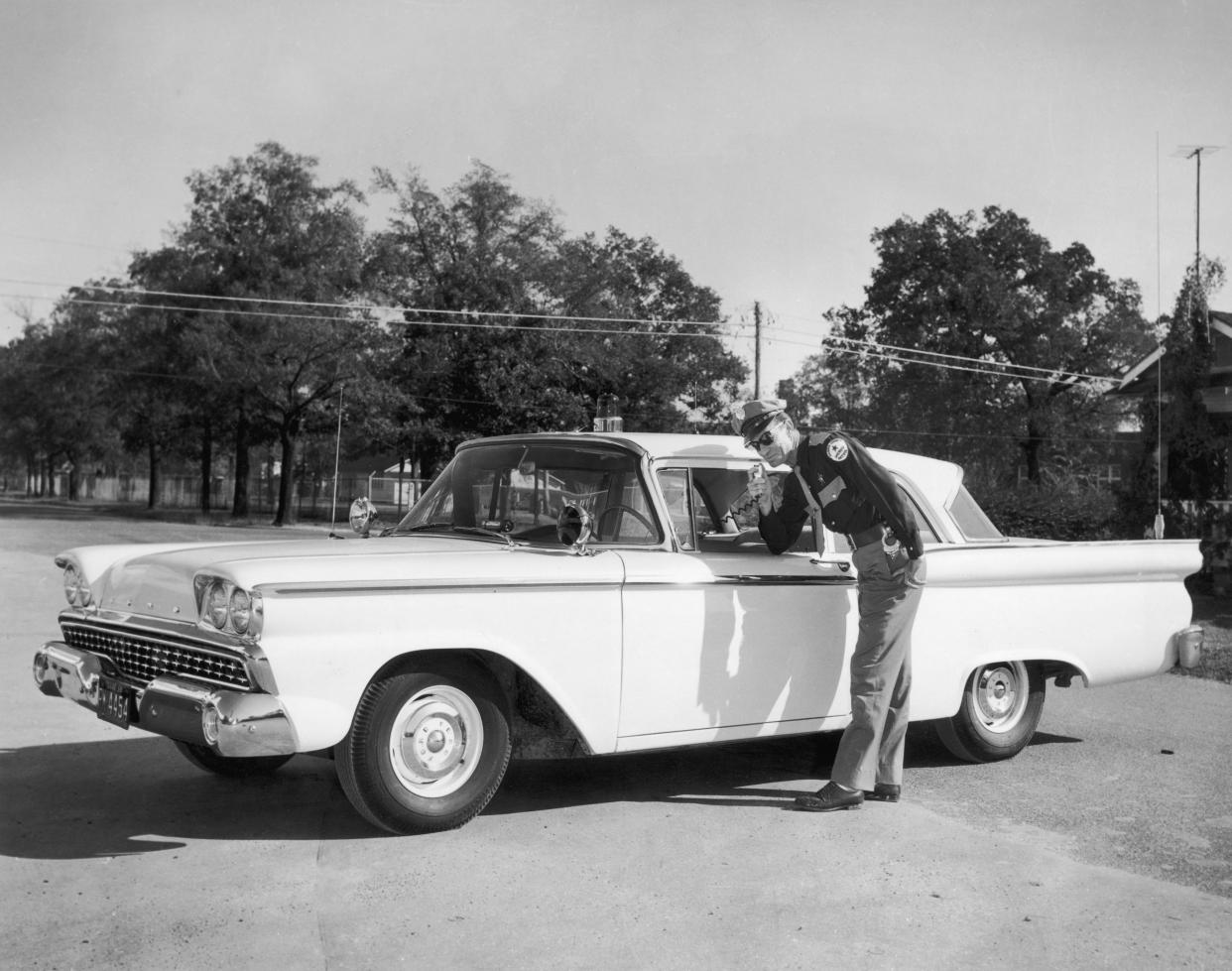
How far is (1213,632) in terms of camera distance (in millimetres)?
13531

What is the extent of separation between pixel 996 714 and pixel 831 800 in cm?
162

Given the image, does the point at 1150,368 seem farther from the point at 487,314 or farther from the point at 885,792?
the point at 487,314

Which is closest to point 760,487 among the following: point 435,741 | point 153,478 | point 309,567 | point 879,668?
point 879,668

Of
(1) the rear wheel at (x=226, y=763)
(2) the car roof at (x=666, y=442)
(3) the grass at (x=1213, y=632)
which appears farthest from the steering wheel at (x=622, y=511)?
(3) the grass at (x=1213, y=632)

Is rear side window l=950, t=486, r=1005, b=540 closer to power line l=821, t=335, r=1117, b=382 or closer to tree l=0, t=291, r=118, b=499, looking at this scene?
power line l=821, t=335, r=1117, b=382

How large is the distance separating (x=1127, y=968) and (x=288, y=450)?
4292 cm

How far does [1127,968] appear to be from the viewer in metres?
3.72

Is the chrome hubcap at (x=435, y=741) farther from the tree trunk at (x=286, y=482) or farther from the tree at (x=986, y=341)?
the tree at (x=986, y=341)

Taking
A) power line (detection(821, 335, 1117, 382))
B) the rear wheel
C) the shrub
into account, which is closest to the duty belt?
the rear wheel

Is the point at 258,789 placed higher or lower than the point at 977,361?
lower

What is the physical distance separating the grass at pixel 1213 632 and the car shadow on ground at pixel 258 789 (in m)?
2.57

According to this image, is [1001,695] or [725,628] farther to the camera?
[1001,695]

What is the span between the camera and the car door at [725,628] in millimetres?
5328

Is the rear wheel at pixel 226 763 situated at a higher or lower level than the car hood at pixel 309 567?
lower
